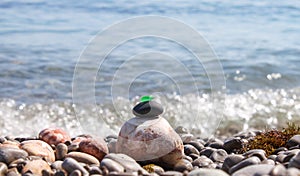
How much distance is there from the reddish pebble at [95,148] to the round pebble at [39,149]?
27 centimetres

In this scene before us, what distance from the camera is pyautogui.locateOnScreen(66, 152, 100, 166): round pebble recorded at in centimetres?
417

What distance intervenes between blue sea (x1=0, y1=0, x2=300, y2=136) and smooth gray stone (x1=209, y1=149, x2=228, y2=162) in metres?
3.31

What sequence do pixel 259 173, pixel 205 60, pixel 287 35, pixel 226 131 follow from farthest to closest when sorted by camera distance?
1. pixel 287 35
2. pixel 205 60
3. pixel 226 131
4. pixel 259 173

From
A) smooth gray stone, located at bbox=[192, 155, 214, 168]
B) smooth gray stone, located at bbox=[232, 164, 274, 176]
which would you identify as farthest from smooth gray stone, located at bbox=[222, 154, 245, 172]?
smooth gray stone, located at bbox=[232, 164, 274, 176]

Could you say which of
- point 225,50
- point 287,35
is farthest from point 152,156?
point 287,35

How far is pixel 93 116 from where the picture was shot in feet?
29.0

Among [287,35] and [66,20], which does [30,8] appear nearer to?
[66,20]

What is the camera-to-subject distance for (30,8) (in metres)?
19.7

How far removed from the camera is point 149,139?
411 cm

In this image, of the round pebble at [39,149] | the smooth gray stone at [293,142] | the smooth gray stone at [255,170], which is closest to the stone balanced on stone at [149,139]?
the round pebble at [39,149]

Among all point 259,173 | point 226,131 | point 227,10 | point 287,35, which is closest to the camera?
point 259,173

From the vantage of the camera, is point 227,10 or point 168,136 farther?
point 227,10

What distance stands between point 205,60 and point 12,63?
4.31m

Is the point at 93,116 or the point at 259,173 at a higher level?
the point at 259,173
